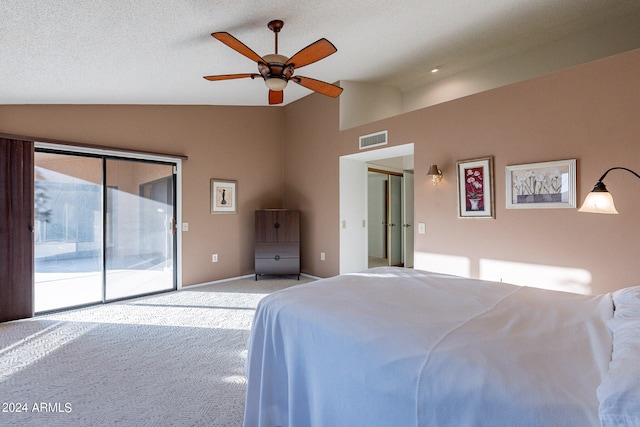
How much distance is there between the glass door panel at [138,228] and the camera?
156 inches

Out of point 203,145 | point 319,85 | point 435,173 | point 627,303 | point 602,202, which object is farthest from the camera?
point 203,145

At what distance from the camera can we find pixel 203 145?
4773 mm

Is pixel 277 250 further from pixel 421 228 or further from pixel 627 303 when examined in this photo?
pixel 627 303

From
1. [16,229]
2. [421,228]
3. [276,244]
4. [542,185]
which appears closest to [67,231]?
[16,229]

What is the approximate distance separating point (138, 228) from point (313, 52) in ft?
11.1

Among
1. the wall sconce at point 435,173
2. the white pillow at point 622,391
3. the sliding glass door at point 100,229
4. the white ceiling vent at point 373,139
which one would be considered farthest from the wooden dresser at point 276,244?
the white pillow at point 622,391

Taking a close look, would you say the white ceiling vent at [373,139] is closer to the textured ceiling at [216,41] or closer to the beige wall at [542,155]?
the beige wall at [542,155]

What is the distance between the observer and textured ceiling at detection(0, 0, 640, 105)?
2092mm

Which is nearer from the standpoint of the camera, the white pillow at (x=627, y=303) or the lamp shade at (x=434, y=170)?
the white pillow at (x=627, y=303)

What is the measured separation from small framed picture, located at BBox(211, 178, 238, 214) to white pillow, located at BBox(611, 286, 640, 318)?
4614 mm

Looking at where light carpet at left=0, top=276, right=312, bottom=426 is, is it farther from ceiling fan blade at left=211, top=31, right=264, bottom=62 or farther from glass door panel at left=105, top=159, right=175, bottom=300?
ceiling fan blade at left=211, top=31, right=264, bottom=62

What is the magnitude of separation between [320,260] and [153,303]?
2.46m

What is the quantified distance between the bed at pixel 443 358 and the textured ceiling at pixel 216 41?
7.18ft

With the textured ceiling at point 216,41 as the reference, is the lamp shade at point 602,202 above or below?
below
